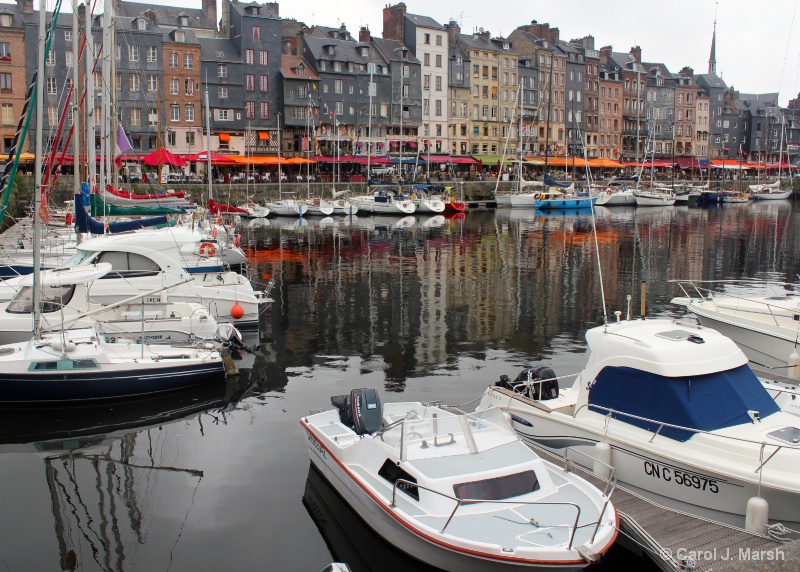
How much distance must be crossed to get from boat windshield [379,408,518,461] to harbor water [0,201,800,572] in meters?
1.39

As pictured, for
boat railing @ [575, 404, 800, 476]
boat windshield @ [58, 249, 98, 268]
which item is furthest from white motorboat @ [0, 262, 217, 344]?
boat railing @ [575, 404, 800, 476]

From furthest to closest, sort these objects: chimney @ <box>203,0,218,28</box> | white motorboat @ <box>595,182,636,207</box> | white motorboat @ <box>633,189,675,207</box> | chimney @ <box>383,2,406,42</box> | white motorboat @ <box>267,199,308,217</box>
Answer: chimney @ <box>383,2,406,42</box>
chimney @ <box>203,0,218,28</box>
white motorboat @ <box>633,189,675,207</box>
white motorboat @ <box>595,182,636,207</box>
white motorboat @ <box>267,199,308,217</box>

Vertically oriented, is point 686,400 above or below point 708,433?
above

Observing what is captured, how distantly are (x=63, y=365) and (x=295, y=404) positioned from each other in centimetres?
479

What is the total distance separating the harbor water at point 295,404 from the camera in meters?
11.5

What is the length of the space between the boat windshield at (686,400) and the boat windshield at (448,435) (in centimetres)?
175

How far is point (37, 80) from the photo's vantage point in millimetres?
16375

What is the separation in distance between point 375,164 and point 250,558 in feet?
261

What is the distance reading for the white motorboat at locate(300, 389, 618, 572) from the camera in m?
9.48

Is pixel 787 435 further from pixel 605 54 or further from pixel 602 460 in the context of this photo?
pixel 605 54

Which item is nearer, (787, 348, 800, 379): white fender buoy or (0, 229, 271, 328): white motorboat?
(787, 348, 800, 379): white fender buoy

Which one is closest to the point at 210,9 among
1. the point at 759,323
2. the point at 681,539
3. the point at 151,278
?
the point at 151,278

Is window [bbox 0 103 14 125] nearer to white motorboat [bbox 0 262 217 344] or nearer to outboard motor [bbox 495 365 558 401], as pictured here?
white motorboat [bbox 0 262 217 344]

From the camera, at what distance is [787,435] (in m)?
11.2
